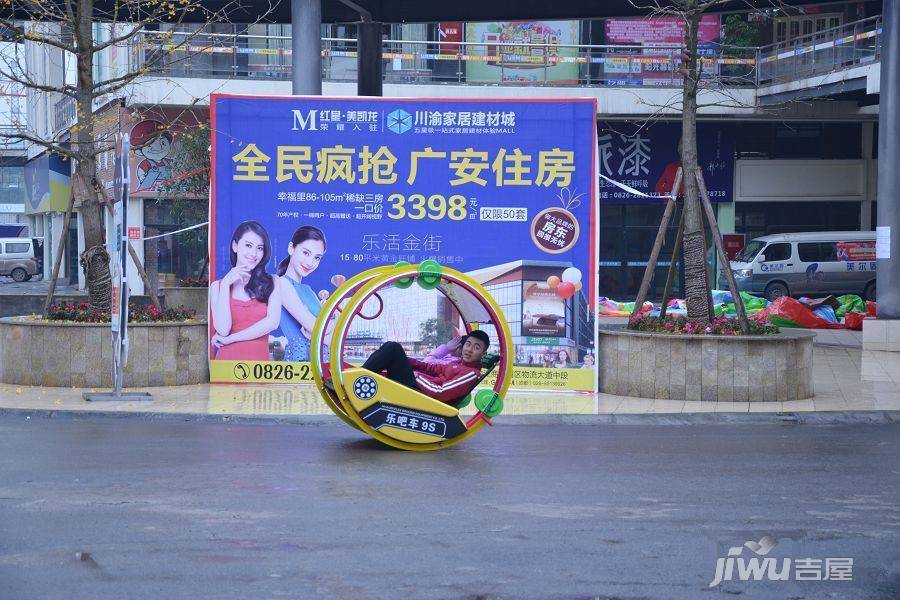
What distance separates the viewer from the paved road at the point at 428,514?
20.6 feet

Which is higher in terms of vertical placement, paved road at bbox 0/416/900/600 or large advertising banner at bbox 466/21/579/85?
large advertising banner at bbox 466/21/579/85

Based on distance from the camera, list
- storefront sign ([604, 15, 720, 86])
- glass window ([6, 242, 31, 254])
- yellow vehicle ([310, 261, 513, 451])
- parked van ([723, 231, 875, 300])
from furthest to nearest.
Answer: glass window ([6, 242, 31, 254]) < parked van ([723, 231, 875, 300]) < storefront sign ([604, 15, 720, 86]) < yellow vehicle ([310, 261, 513, 451])

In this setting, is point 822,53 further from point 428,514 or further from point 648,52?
point 428,514

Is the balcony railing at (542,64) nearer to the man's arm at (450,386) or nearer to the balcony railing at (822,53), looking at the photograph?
the balcony railing at (822,53)

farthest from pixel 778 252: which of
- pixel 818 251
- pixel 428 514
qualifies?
pixel 428 514

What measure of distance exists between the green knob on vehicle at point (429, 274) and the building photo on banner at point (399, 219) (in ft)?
15.2

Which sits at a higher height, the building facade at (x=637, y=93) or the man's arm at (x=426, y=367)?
the building facade at (x=637, y=93)

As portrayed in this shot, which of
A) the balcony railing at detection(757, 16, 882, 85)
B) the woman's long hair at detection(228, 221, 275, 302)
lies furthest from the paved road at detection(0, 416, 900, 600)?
the balcony railing at detection(757, 16, 882, 85)

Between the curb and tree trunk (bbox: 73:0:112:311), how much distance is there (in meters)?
3.31

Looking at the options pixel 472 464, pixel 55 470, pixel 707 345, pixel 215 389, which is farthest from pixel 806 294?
pixel 55 470

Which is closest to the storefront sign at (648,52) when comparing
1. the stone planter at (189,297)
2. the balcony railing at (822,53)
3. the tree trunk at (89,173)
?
the balcony railing at (822,53)

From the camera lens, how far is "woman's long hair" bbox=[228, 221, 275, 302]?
15367mm

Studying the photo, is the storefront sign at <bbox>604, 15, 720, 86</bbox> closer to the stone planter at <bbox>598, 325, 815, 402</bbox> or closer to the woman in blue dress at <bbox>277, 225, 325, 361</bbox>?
the stone planter at <bbox>598, 325, 815, 402</bbox>

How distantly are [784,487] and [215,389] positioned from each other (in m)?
8.28
